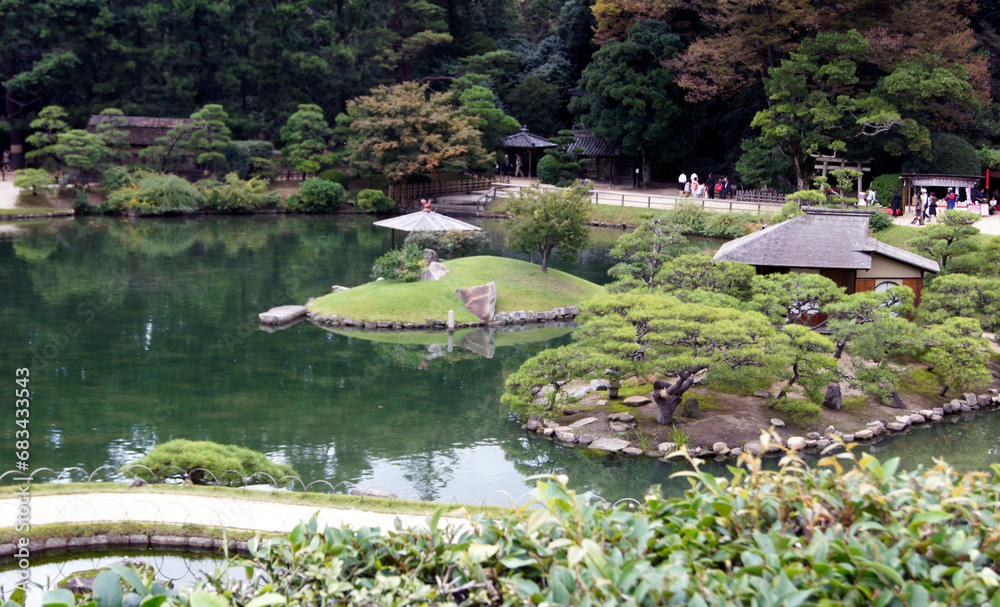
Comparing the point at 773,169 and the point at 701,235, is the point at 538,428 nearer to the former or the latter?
the point at 701,235

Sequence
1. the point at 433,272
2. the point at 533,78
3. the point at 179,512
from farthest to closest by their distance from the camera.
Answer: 1. the point at 533,78
2. the point at 433,272
3. the point at 179,512

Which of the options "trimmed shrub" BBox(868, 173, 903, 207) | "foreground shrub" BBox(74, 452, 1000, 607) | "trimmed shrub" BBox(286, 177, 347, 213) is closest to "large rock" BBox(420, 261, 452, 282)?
"trimmed shrub" BBox(286, 177, 347, 213)

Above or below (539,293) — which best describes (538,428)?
below

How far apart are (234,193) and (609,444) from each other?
104 ft

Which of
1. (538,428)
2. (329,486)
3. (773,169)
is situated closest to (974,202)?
(773,169)

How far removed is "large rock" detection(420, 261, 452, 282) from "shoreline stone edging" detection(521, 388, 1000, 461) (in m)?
9.91

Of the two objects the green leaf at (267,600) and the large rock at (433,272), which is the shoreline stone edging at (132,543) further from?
the large rock at (433,272)

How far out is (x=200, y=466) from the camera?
38.9 feet

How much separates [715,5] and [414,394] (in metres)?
33.5

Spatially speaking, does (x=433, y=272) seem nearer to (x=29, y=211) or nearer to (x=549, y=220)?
(x=549, y=220)

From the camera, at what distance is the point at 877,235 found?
30672 millimetres

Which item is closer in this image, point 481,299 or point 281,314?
point 281,314

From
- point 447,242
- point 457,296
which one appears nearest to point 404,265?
point 457,296

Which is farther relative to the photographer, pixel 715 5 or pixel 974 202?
pixel 715 5
